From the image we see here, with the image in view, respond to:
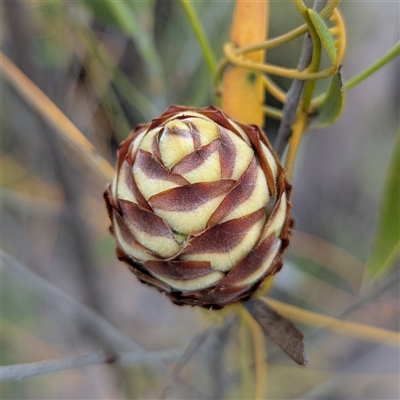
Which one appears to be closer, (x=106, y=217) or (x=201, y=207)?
(x=201, y=207)

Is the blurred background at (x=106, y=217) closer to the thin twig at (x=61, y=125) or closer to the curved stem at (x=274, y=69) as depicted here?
the thin twig at (x=61, y=125)

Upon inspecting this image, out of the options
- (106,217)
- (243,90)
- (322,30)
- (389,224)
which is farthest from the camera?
(106,217)

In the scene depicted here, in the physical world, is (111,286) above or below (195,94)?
below

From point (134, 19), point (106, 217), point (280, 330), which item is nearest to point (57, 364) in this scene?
point (280, 330)

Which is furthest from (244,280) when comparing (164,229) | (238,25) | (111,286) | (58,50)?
(111,286)

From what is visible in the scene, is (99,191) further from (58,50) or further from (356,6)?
(356,6)

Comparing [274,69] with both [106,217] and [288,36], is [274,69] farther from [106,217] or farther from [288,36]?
[106,217]

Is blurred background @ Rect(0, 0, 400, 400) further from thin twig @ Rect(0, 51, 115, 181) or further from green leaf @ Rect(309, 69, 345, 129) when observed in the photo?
green leaf @ Rect(309, 69, 345, 129)
